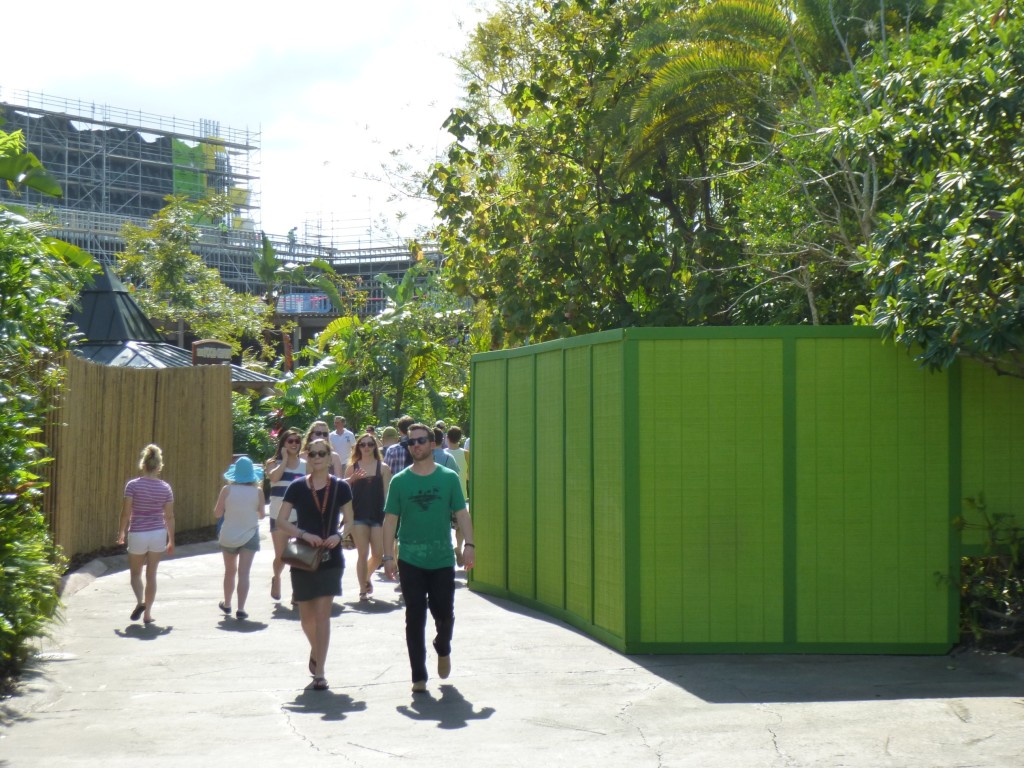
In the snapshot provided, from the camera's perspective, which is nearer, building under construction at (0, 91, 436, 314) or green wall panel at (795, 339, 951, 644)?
green wall panel at (795, 339, 951, 644)

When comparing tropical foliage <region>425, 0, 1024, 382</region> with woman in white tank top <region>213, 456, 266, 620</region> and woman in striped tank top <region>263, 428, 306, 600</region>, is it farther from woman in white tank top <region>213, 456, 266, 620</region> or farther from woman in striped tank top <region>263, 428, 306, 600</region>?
woman in white tank top <region>213, 456, 266, 620</region>

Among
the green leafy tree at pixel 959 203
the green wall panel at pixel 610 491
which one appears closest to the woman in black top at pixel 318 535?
the green wall panel at pixel 610 491

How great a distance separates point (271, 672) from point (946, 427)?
5406 millimetres

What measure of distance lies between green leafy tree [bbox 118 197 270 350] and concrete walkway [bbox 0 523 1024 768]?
29399mm

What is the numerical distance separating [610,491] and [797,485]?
1.45 meters

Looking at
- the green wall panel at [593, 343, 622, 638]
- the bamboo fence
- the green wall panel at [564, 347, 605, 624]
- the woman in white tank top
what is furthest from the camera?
the bamboo fence

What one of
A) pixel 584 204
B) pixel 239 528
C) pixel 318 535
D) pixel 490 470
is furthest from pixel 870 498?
pixel 584 204

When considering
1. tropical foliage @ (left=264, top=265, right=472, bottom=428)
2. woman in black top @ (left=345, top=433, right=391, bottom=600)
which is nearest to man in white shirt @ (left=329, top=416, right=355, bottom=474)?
tropical foliage @ (left=264, top=265, right=472, bottom=428)

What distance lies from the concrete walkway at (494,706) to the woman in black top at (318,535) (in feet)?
1.19

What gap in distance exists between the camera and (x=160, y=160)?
98812 mm

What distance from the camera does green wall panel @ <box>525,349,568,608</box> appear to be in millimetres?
11617

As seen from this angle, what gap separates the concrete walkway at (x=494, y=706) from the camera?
671 cm

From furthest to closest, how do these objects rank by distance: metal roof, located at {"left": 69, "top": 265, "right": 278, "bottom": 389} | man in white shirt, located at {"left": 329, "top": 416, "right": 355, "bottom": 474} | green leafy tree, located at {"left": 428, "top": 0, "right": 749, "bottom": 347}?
metal roof, located at {"left": 69, "top": 265, "right": 278, "bottom": 389} → man in white shirt, located at {"left": 329, "top": 416, "right": 355, "bottom": 474} → green leafy tree, located at {"left": 428, "top": 0, "right": 749, "bottom": 347}

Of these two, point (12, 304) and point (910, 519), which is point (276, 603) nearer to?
point (12, 304)
